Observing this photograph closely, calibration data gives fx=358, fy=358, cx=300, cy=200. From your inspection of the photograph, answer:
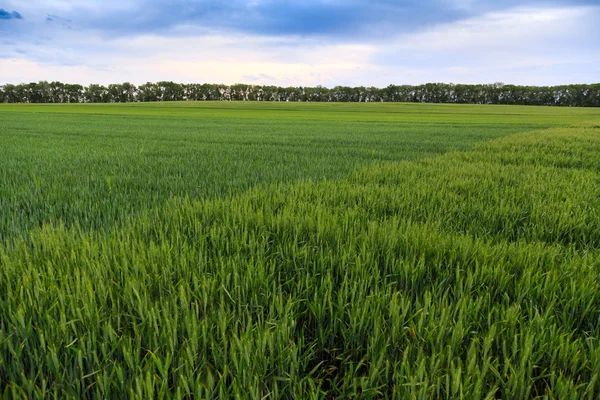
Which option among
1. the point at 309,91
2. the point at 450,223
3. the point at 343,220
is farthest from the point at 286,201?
the point at 309,91

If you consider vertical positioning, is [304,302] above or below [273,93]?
below

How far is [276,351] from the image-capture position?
123 centimetres

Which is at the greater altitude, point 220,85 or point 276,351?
point 220,85

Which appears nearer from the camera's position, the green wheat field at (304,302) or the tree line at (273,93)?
the green wheat field at (304,302)

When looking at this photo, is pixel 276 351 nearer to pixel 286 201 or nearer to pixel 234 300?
pixel 234 300

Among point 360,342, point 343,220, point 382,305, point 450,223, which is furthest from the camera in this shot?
point 450,223

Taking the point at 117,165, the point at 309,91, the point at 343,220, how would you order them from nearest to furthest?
the point at 343,220 < the point at 117,165 < the point at 309,91

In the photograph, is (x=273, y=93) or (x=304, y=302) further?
(x=273, y=93)

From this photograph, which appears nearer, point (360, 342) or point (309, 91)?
point (360, 342)

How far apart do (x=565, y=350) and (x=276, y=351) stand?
3.26 feet

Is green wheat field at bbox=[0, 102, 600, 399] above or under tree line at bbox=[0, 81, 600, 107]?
under

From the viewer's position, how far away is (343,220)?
2.73 m

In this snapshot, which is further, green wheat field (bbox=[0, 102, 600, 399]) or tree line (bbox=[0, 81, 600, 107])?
tree line (bbox=[0, 81, 600, 107])

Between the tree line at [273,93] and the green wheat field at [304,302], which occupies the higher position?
the tree line at [273,93]
